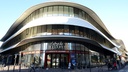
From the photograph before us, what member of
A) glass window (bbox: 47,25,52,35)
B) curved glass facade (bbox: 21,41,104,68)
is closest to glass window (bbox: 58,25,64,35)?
glass window (bbox: 47,25,52,35)

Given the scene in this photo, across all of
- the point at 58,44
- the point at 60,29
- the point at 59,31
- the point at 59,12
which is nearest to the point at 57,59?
the point at 58,44

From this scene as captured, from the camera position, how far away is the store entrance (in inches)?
1251

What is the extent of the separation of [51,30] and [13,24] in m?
20.0

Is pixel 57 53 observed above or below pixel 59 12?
below

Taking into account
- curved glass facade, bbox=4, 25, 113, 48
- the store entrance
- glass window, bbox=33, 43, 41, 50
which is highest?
curved glass facade, bbox=4, 25, 113, 48

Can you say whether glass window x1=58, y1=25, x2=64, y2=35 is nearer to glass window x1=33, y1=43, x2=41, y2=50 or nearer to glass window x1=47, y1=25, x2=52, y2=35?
glass window x1=47, y1=25, x2=52, y2=35

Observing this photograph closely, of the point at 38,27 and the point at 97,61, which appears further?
the point at 97,61

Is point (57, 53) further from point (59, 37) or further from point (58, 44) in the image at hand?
point (59, 37)

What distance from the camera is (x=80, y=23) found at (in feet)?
111

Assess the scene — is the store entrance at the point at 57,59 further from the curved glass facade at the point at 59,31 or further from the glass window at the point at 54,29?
the curved glass facade at the point at 59,31

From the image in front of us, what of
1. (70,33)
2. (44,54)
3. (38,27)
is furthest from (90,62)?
(38,27)

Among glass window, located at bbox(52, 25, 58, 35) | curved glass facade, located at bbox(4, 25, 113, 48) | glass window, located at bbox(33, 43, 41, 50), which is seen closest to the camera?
glass window, located at bbox(52, 25, 58, 35)

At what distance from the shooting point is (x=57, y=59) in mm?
31906

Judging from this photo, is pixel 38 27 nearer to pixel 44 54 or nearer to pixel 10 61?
pixel 44 54
